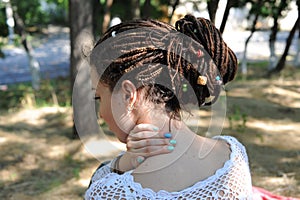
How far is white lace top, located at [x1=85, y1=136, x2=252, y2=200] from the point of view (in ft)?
3.82

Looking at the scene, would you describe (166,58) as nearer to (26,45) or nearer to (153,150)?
(153,150)

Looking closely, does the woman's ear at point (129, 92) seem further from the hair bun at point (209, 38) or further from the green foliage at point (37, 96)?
the green foliage at point (37, 96)

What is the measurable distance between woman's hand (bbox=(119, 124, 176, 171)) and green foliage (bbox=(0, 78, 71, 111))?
13.1 feet

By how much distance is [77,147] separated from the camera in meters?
3.83

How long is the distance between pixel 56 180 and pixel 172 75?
7.52 ft

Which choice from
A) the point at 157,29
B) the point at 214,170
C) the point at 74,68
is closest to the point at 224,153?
the point at 214,170

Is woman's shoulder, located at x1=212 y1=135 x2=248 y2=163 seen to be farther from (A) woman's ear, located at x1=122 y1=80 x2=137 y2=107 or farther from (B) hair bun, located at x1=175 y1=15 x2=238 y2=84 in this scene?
(A) woman's ear, located at x1=122 y1=80 x2=137 y2=107

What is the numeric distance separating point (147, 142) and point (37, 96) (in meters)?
5.05

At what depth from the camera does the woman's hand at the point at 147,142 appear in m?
1.22

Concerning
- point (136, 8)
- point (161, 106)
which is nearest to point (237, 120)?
point (136, 8)

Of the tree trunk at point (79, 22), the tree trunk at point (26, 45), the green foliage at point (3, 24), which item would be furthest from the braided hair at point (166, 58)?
the green foliage at point (3, 24)

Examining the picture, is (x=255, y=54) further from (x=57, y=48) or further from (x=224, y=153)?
(x=224, y=153)

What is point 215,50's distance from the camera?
4.31 ft

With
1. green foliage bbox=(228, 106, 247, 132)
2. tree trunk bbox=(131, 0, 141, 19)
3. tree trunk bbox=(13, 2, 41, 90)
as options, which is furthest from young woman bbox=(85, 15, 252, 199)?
tree trunk bbox=(13, 2, 41, 90)
